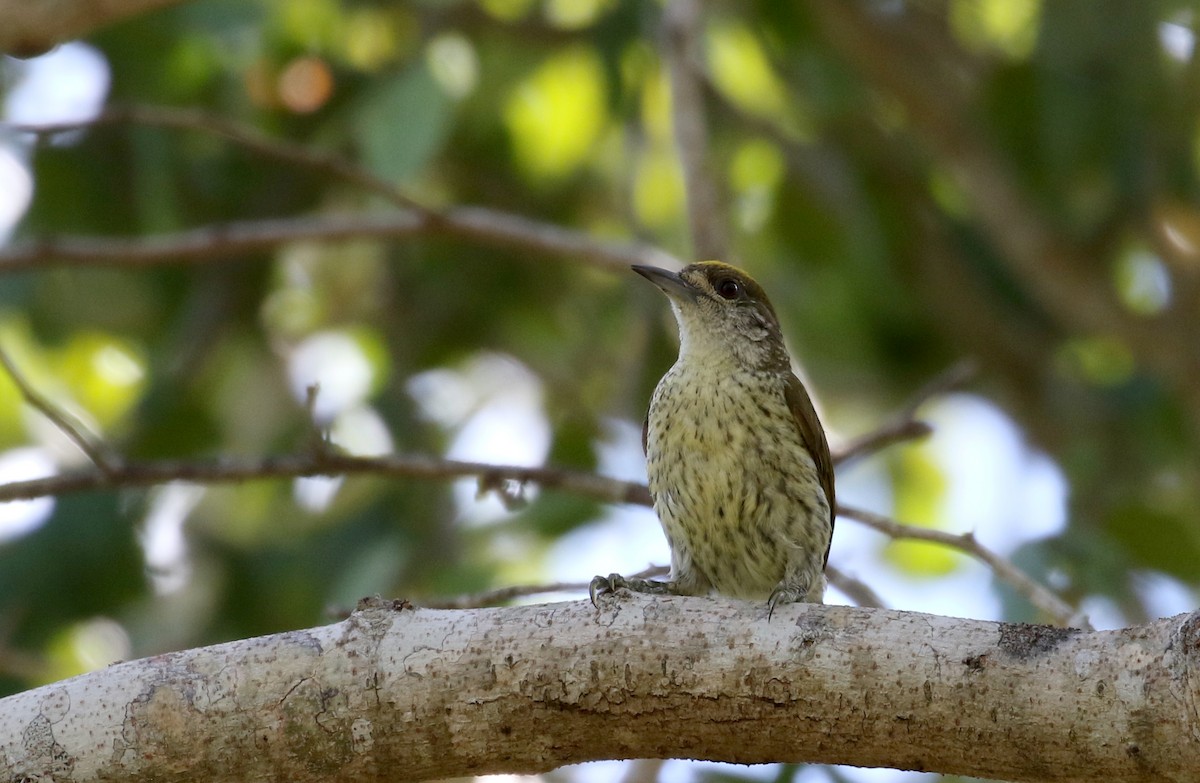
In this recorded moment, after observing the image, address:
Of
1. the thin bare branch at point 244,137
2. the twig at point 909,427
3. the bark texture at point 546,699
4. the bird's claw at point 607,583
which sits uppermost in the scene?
the thin bare branch at point 244,137

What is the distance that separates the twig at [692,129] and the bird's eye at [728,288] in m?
0.59

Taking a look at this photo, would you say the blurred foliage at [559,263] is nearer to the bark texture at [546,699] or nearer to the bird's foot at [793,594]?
the bird's foot at [793,594]

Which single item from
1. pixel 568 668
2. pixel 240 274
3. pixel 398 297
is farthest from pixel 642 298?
pixel 568 668

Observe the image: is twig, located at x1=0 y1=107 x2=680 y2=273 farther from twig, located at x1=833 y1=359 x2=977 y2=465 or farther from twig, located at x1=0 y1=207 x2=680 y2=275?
twig, located at x1=833 y1=359 x2=977 y2=465

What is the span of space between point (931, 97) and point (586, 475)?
10.8 feet

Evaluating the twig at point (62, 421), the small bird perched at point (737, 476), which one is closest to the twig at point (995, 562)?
the small bird perched at point (737, 476)

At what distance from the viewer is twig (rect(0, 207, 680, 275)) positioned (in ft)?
15.9

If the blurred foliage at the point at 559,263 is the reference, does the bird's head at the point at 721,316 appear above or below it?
below

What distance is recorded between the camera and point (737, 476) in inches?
169

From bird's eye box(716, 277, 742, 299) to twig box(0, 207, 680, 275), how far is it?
17.6 inches

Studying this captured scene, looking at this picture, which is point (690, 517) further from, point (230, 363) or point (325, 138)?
point (230, 363)

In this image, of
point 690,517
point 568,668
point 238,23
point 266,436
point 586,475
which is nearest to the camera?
point 568,668

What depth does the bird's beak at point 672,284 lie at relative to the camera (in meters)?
4.76

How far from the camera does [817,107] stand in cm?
720
